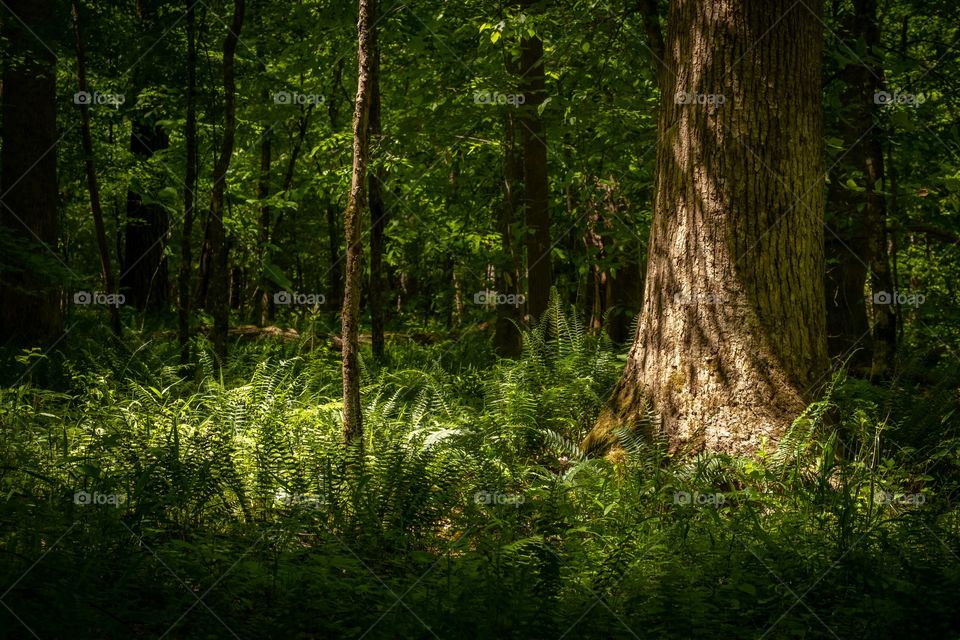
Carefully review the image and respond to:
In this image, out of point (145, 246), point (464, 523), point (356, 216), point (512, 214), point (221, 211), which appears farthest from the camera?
point (145, 246)

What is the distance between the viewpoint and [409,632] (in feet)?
10.5

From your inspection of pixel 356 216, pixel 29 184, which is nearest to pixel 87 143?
pixel 29 184

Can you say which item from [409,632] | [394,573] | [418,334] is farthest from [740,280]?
[418,334]

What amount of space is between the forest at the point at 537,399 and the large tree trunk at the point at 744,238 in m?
0.02

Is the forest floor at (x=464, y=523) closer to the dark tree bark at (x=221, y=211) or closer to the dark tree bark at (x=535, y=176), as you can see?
the dark tree bark at (x=221, y=211)

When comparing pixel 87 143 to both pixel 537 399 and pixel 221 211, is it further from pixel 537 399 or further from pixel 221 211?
pixel 537 399

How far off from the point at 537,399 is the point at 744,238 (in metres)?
2.11

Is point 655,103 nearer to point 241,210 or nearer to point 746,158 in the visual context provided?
point 746,158

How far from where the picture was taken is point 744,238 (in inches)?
219

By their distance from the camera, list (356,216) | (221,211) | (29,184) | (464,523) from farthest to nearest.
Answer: (29,184) → (221,211) → (356,216) → (464,523)

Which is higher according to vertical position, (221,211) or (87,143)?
(87,143)

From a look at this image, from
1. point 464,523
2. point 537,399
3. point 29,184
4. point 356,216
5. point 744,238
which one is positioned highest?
point 29,184

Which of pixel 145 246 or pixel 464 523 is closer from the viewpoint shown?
pixel 464 523

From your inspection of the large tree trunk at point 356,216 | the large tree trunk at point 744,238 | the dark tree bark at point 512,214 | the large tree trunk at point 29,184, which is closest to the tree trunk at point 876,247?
the large tree trunk at point 744,238
